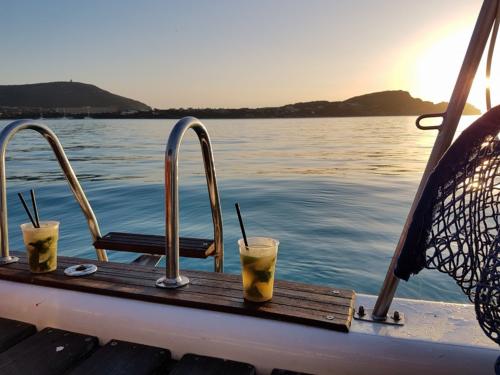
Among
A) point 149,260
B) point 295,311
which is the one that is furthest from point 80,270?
point 295,311

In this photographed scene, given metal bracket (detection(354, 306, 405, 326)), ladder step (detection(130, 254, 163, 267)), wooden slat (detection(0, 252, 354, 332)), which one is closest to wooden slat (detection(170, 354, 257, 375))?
wooden slat (detection(0, 252, 354, 332))

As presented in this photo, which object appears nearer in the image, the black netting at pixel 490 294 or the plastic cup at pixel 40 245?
the black netting at pixel 490 294

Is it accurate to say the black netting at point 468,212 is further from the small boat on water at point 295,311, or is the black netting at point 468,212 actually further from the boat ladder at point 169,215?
the boat ladder at point 169,215

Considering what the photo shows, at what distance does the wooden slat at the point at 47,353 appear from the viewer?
3.99 feet

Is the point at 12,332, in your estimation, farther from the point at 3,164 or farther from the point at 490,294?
the point at 490,294

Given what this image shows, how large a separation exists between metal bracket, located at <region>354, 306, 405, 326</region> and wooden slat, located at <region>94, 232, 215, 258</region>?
76cm

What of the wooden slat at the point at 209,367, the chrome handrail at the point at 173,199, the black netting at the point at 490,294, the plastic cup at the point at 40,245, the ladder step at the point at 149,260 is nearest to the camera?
the black netting at the point at 490,294

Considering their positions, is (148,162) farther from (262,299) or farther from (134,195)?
(262,299)

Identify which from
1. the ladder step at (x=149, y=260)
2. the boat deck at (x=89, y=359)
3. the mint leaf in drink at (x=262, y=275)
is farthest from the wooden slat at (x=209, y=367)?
the ladder step at (x=149, y=260)

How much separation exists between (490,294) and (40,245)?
5.06 feet

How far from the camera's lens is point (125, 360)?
4.11 ft

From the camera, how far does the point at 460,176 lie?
857mm

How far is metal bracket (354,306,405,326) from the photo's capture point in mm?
1267

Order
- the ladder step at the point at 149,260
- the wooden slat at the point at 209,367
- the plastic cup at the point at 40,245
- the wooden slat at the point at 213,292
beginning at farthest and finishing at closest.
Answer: the ladder step at the point at 149,260
the plastic cup at the point at 40,245
the wooden slat at the point at 213,292
the wooden slat at the point at 209,367
